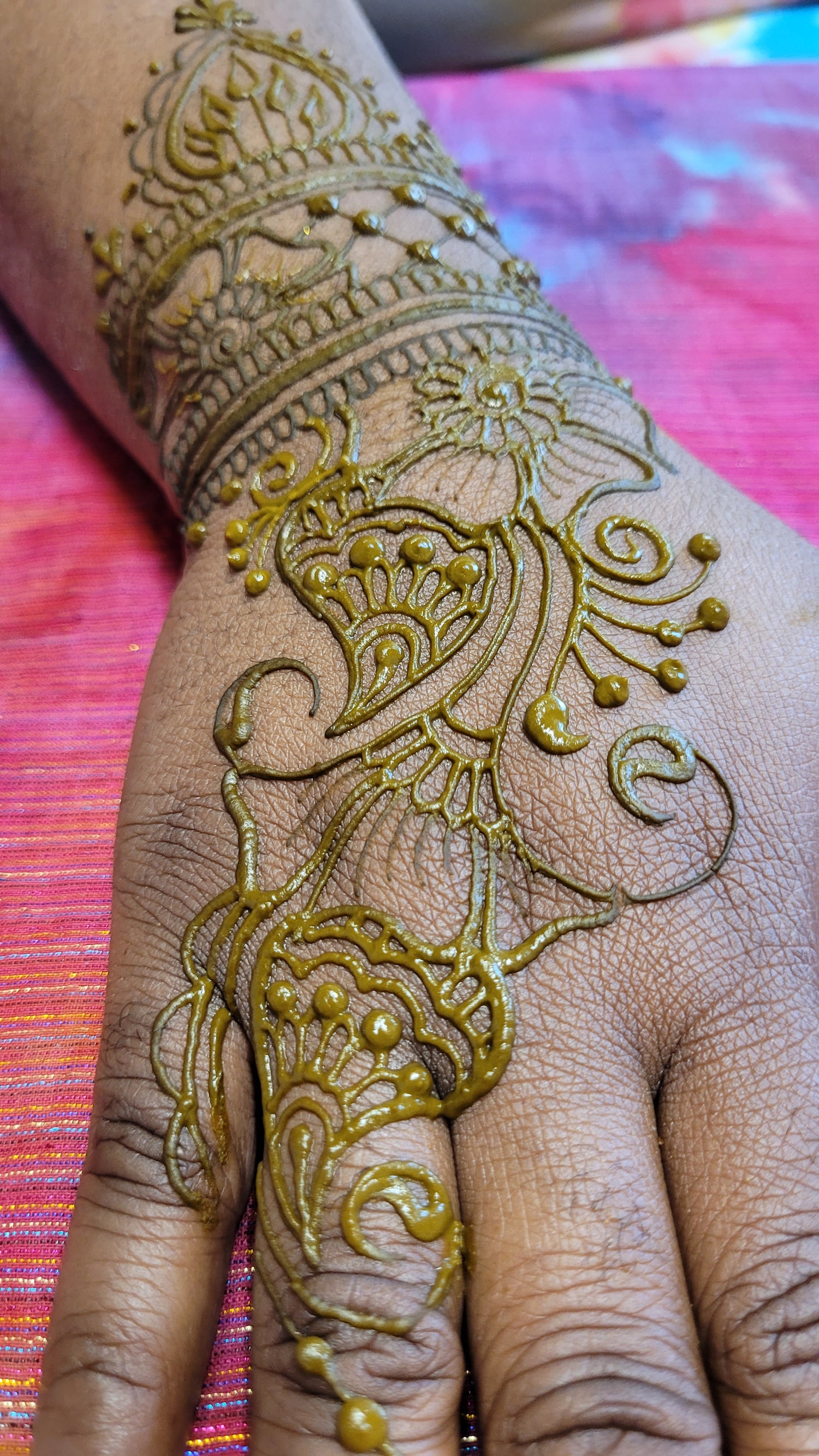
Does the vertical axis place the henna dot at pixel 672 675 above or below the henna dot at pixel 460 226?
below

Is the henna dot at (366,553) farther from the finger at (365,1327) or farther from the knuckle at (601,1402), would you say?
the knuckle at (601,1402)

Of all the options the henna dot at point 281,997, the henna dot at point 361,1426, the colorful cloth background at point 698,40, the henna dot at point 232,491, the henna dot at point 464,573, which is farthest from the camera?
the colorful cloth background at point 698,40

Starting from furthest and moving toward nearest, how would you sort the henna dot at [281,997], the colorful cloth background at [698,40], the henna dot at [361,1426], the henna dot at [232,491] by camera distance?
the colorful cloth background at [698,40] → the henna dot at [232,491] → the henna dot at [281,997] → the henna dot at [361,1426]

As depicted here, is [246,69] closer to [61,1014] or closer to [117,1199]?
[61,1014]

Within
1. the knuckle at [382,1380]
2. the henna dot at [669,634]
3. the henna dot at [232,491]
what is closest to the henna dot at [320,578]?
the henna dot at [232,491]

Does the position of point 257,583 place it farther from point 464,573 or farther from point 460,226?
point 460,226

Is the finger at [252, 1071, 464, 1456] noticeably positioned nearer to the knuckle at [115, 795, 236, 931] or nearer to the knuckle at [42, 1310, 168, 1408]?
the knuckle at [42, 1310, 168, 1408]

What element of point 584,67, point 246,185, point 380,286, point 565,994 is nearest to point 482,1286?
point 565,994
